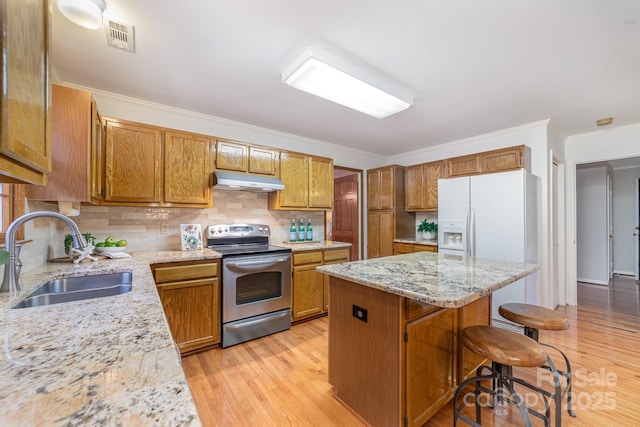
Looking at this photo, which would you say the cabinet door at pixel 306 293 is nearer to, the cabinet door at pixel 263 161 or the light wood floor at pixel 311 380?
the light wood floor at pixel 311 380

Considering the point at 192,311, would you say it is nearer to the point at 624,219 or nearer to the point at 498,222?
the point at 498,222

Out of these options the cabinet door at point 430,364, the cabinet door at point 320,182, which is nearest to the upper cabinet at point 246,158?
the cabinet door at point 320,182

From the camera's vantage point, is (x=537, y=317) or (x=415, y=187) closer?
(x=537, y=317)

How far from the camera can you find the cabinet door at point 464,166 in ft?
11.7

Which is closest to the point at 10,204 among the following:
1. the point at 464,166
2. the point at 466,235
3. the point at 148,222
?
the point at 148,222

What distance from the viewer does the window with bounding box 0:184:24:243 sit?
1557 mm

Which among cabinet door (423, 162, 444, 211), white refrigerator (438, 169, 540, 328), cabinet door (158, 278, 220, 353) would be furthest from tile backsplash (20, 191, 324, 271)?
white refrigerator (438, 169, 540, 328)

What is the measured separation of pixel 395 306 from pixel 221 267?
5.68ft

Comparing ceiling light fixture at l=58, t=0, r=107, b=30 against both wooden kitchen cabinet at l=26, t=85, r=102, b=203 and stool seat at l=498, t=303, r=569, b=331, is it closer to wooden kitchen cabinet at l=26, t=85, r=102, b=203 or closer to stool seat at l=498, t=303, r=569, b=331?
wooden kitchen cabinet at l=26, t=85, r=102, b=203

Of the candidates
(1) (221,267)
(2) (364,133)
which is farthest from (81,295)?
(2) (364,133)

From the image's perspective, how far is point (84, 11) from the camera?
1.46 meters

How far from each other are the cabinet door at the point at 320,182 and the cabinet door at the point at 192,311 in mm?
1699

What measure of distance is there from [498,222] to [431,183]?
1.25 meters

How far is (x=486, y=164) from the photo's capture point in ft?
11.5
